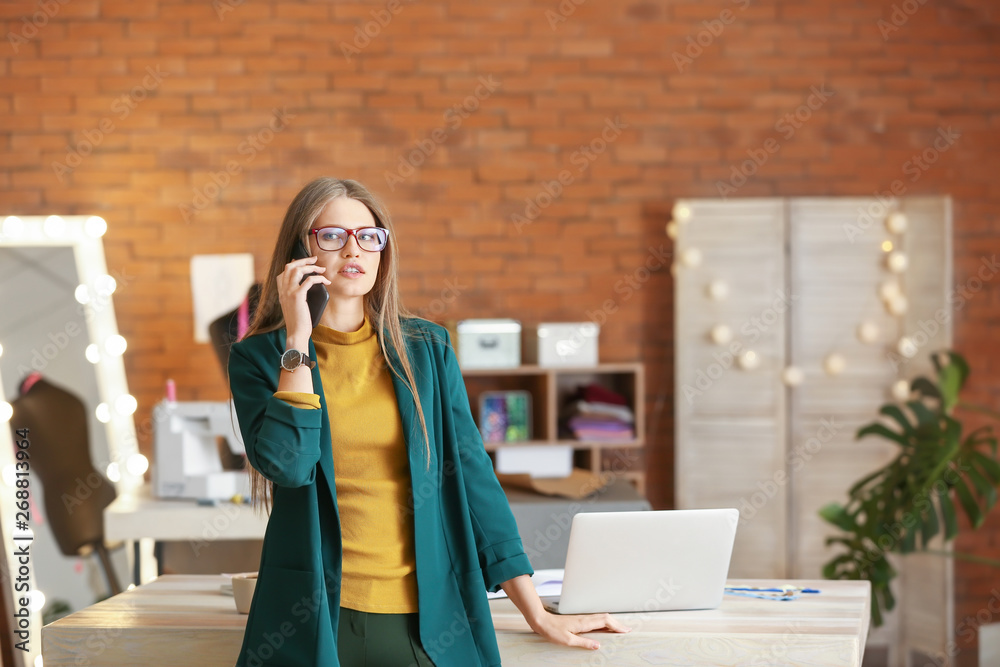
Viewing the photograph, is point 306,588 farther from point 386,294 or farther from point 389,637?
point 386,294

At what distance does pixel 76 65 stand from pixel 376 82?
1435 mm

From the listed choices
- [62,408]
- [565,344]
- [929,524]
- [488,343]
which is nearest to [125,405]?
[62,408]

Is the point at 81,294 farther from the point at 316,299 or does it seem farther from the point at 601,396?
the point at 316,299

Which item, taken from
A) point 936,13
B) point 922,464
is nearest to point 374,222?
point 922,464

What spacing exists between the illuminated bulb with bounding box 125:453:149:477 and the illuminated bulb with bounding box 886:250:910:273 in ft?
11.5

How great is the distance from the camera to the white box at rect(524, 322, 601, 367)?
432 centimetres

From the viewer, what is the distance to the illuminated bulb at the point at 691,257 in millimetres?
4312

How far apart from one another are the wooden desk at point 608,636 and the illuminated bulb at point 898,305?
260cm

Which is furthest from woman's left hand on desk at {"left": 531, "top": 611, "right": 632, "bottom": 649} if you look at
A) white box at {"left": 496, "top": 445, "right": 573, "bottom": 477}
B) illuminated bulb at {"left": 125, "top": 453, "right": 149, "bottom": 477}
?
illuminated bulb at {"left": 125, "top": 453, "right": 149, "bottom": 477}

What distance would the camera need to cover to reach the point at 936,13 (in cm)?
468

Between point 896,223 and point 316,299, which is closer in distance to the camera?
point 316,299

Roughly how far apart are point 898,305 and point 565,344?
151cm

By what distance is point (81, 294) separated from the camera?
429 centimetres

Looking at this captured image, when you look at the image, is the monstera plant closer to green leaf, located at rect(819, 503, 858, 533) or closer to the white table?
green leaf, located at rect(819, 503, 858, 533)
